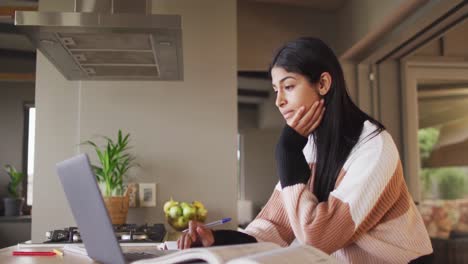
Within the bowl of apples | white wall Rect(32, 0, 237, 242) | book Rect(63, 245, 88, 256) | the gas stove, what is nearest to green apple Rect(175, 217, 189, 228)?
the bowl of apples

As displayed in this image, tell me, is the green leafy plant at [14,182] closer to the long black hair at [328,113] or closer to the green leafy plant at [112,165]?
the green leafy plant at [112,165]

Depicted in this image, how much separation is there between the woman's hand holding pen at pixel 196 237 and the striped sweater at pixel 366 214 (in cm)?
21

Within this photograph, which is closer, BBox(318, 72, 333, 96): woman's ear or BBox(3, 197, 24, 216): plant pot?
BBox(318, 72, 333, 96): woman's ear

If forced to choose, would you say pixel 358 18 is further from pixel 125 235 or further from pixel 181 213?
pixel 125 235

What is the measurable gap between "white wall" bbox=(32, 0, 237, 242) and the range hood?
0.21 meters

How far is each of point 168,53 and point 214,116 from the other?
74 cm

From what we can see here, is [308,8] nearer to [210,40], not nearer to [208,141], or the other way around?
[210,40]

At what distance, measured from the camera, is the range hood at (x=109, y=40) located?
2189 millimetres

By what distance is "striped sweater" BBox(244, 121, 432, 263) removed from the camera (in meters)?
1.10

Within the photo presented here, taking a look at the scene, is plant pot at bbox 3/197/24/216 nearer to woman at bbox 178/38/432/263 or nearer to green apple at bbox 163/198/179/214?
green apple at bbox 163/198/179/214

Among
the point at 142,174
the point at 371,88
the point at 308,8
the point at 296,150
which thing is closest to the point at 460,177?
the point at 371,88

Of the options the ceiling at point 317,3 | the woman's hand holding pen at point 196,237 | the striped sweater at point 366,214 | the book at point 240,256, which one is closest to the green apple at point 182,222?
the woman's hand holding pen at point 196,237

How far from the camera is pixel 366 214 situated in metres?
1.10

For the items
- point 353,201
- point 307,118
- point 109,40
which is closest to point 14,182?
point 109,40
